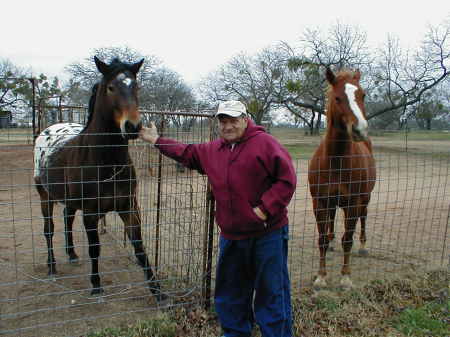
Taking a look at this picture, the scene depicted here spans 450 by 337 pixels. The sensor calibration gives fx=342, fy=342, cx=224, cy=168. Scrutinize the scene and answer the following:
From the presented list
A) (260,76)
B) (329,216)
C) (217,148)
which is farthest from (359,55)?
(217,148)

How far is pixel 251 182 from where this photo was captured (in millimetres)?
2332

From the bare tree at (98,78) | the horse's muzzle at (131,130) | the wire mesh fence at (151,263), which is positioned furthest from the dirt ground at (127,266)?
the bare tree at (98,78)

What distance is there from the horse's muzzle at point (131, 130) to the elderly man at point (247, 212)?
0.12 metres

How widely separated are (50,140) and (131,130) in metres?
2.71

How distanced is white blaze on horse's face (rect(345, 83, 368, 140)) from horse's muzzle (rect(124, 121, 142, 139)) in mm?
1935

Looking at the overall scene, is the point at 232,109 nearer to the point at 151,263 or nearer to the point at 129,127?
the point at 129,127

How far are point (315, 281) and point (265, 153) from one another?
220 centimetres

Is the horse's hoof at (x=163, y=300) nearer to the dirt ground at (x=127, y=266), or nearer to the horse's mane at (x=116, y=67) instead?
the dirt ground at (x=127, y=266)

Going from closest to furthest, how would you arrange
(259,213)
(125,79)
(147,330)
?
(259,213) < (147,330) < (125,79)

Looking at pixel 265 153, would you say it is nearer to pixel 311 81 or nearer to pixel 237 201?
pixel 237 201

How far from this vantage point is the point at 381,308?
11.3 feet

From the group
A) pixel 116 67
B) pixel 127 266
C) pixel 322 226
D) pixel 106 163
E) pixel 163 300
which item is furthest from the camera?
pixel 127 266

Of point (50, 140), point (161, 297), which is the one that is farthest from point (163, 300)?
point (50, 140)

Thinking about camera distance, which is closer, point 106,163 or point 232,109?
point 232,109
